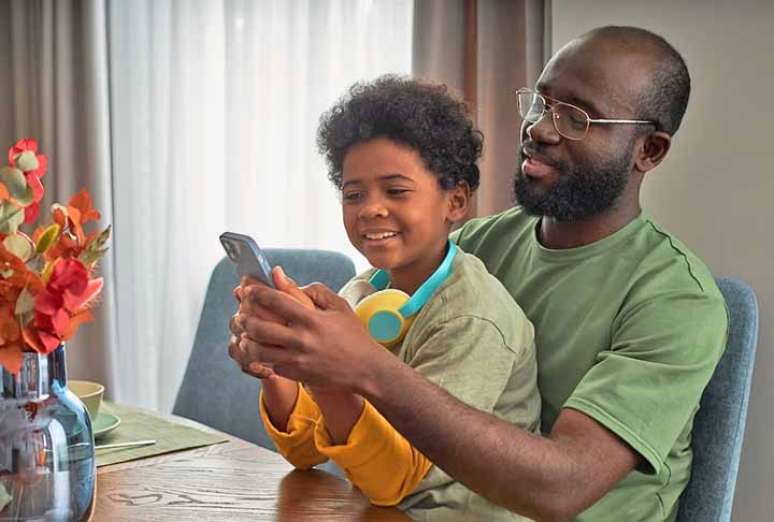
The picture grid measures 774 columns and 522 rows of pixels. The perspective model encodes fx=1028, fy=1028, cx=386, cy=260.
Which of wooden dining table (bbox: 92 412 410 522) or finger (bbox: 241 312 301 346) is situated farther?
wooden dining table (bbox: 92 412 410 522)

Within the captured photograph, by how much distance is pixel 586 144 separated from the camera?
1709 mm

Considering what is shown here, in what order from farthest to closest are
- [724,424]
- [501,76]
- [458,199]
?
[501,76] < [458,199] < [724,424]

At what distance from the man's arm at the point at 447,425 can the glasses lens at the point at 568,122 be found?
1.61ft

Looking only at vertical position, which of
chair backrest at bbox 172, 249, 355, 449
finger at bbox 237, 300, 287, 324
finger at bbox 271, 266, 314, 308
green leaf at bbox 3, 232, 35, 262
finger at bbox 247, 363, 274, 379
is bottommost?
chair backrest at bbox 172, 249, 355, 449

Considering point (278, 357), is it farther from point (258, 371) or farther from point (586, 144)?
point (586, 144)

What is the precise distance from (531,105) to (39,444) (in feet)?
3.30

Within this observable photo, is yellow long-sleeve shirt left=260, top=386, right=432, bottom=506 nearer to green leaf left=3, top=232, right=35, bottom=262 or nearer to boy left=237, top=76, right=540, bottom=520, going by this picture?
boy left=237, top=76, right=540, bottom=520

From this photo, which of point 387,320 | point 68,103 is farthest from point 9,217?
point 68,103

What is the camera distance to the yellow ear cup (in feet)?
5.06

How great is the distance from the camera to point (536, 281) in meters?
1.76

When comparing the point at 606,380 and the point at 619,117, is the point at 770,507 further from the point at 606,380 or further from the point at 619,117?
the point at 619,117

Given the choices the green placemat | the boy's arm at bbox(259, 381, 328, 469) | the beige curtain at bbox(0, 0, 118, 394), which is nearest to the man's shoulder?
the boy's arm at bbox(259, 381, 328, 469)

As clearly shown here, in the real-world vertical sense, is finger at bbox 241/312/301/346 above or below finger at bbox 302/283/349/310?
below

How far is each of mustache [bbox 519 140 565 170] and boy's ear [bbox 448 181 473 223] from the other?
139mm
